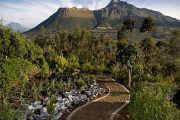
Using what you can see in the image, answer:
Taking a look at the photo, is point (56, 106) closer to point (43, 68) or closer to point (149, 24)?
point (43, 68)

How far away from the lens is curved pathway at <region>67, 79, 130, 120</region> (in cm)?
1666

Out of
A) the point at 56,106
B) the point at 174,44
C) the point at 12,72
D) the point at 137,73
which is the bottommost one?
the point at 174,44

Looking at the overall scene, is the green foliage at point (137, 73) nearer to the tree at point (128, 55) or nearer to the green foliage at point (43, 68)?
the tree at point (128, 55)

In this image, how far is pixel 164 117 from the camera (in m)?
10.7

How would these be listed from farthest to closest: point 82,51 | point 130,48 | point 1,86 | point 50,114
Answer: point 82,51 < point 130,48 < point 1,86 < point 50,114

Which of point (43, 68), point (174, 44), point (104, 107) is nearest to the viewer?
point (104, 107)

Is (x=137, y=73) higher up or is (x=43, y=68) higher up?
(x=43, y=68)

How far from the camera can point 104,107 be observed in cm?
1917

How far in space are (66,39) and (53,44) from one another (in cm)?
231

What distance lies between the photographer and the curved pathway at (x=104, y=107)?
54.6 ft

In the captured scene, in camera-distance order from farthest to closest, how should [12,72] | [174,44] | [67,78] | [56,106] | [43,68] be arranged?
[174,44] → [43,68] → [67,78] → [12,72] → [56,106]

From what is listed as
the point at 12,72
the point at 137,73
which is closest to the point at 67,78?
the point at 137,73

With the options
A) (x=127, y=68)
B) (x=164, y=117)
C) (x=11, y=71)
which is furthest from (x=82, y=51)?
(x=164, y=117)

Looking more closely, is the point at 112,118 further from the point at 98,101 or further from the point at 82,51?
the point at 82,51
